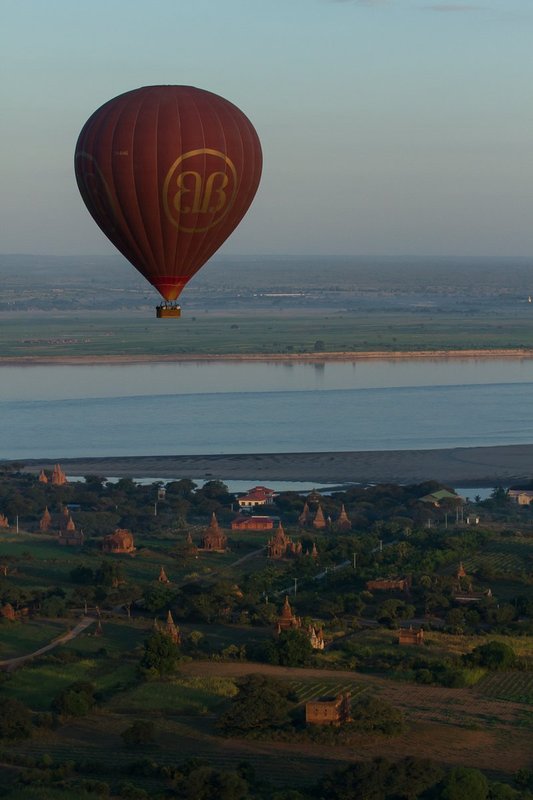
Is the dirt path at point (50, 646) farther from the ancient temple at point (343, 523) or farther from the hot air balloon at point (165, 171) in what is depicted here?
the ancient temple at point (343, 523)

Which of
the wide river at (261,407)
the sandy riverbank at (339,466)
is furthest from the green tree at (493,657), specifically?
the wide river at (261,407)

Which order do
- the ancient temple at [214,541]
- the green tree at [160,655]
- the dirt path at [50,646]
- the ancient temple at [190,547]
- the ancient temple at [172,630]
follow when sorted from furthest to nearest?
1. the ancient temple at [214,541]
2. the ancient temple at [190,547]
3. the ancient temple at [172,630]
4. the dirt path at [50,646]
5. the green tree at [160,655]

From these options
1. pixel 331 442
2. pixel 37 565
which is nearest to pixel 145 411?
pixel 331 442

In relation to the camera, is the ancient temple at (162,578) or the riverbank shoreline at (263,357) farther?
the riverbank shoreline at (263,357)

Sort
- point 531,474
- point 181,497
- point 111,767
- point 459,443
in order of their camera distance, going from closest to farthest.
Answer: point 111,767 < point 181,497 < point 531,474 < point 459,443

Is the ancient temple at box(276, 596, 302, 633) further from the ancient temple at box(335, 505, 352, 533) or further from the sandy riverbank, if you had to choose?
the sandy riverbank

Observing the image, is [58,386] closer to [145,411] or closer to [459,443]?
[145,411]

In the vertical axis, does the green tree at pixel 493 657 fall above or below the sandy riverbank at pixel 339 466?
below
